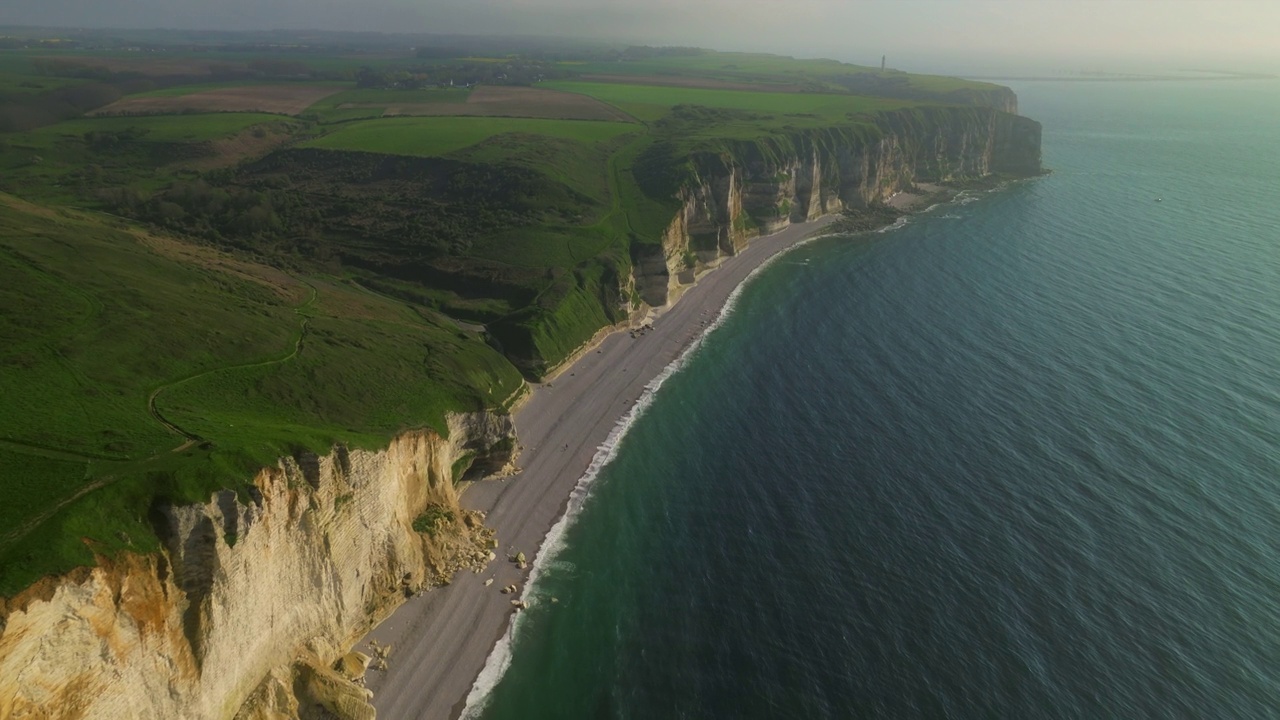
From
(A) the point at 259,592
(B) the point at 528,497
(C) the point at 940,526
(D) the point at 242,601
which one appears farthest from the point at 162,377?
(C) the point at 940,526

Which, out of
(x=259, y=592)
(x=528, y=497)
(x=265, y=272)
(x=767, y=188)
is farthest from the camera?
(x=767, y=188)

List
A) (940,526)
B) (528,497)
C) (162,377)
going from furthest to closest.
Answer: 1. (528,497)
2. (940,526)
3. (162,377)

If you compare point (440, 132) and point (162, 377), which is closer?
point (162, 377)

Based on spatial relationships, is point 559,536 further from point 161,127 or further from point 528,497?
point 161,127

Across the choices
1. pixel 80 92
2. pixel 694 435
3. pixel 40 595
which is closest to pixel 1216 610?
pixel 694 435

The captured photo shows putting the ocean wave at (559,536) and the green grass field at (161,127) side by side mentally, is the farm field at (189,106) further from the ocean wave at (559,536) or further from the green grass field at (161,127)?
the ocean wave at (559,536)

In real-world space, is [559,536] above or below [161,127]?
below

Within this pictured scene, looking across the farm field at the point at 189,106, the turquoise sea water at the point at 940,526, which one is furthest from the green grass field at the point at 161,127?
the turquoise sea water at the point at 940,526

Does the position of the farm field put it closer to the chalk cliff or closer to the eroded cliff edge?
the chalk cliff
